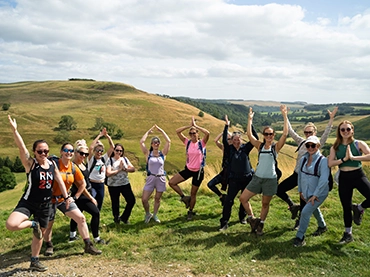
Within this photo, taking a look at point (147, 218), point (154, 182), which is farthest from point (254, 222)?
point (147, 218)

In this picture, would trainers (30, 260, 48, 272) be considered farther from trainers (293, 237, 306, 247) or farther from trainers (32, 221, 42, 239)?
trainers (293, 237, 306, 247)

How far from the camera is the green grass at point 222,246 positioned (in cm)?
520

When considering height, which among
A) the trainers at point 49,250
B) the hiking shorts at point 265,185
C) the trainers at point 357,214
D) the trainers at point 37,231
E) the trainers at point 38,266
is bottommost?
the trainers at point 49,250

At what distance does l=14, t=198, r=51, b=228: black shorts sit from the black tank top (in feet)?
0.27

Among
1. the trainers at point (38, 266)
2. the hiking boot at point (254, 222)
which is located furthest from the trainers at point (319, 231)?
the trainers at point (38, 266)

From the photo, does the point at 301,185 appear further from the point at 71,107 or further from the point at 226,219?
the point at 71,107

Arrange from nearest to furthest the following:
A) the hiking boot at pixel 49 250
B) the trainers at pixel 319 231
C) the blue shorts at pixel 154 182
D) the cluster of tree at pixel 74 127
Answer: the hiking boot at pixel 49 250 → the trainers at pixel 319 231 → the blue shorts at pixel 154 182 → the cluster of tree at pixel 74 127

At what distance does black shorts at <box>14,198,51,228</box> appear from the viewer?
5121 mm

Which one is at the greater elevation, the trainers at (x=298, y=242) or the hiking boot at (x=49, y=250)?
the trainers at (x=298, y=242)

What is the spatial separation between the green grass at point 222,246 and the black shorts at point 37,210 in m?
1.08

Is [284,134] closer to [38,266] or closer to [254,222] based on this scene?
[254,222]

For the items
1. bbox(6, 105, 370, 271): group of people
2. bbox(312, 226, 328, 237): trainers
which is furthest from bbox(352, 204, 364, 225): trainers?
bbox(312, 226, 328, 237): trainers

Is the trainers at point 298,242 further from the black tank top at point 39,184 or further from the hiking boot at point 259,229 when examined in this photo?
the black tank top at point 39,184

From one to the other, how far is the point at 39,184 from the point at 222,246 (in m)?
3.59
